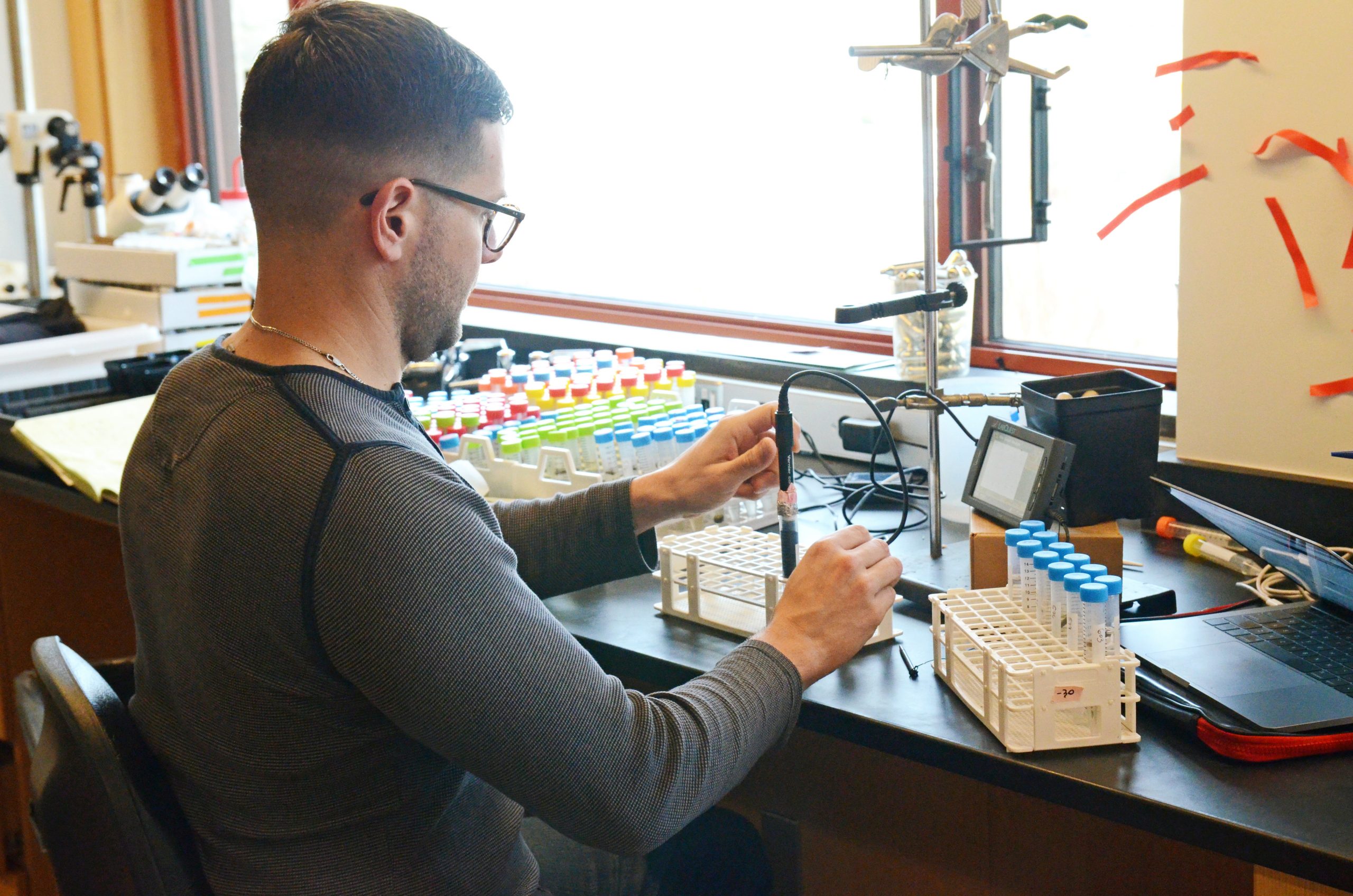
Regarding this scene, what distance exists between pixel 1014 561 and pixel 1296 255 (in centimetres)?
56

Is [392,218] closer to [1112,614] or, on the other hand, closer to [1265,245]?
[1112,614]

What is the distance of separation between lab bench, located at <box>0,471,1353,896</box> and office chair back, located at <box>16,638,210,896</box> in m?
0.52

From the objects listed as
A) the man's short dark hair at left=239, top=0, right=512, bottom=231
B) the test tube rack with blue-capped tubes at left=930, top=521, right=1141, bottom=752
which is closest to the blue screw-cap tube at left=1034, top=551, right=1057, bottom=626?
the test tube rack with blue-capped tubes at left=930, top=521, right=1141, bottom=752

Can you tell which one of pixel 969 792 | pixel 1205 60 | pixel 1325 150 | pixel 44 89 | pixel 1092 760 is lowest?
pixel 969 792

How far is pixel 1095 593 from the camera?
106 cm

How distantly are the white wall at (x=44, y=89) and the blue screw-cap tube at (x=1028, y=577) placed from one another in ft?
12.1

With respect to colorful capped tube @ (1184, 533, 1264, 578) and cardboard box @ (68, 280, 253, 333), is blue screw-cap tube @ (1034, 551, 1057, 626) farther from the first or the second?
cardboard box @ (68, 280, 253, 333)

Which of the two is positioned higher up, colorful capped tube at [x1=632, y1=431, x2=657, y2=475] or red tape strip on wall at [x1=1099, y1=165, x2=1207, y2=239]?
red tape strip on wall at [x1=1099, y1=165, x2=1207, y2=239]

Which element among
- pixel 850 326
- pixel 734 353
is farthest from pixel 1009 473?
pixel 850 326

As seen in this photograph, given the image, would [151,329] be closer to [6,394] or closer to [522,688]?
[6,394]

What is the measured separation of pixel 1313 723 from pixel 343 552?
2.66 ft

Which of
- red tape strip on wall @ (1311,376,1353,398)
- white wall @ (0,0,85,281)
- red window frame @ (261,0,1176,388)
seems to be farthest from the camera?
white wall @ (0,0,85,281)

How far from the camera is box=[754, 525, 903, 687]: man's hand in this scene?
1.13 metres

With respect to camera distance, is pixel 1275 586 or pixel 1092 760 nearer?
pixel 1092 760
